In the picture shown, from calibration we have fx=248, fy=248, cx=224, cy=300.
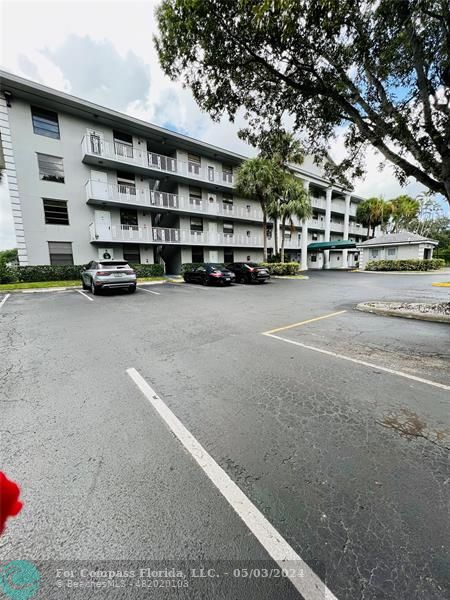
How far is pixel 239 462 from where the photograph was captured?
2115 millimetres

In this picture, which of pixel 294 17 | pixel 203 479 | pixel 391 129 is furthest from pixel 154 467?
pixel 391 129

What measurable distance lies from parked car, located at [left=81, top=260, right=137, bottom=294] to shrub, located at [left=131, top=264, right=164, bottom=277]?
21.2ft

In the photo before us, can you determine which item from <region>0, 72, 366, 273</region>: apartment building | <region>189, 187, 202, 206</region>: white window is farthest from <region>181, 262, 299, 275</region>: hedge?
<region>189, 187, 202, 206</region>: white window

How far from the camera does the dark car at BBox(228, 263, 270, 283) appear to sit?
17.1 meters

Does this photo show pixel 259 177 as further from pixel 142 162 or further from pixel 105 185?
pixel 105 185

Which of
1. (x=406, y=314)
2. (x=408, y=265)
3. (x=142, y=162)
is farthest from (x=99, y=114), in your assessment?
(x=408, y=265)

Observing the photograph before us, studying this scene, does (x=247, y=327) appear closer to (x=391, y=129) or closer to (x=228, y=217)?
(x=391, y=129)

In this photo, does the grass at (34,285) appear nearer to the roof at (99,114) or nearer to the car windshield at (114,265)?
the car windshield at (114,265)

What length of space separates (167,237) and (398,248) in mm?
27496

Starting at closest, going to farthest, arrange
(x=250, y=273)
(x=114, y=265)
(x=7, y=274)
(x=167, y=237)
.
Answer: (x=114, y=265) < (x=7, y=274) < (x=250, y=273) < (x=167, y=237)

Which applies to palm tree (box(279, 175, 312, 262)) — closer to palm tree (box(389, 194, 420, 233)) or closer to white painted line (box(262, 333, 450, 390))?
white painted line (box(262, 333, 450, 390))

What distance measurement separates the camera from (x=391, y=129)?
6.70 meters

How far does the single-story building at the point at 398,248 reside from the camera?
28531 millimetres

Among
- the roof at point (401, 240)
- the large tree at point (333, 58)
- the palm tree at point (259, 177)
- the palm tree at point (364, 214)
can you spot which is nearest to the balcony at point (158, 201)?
the palm tree at point (259, 177)
